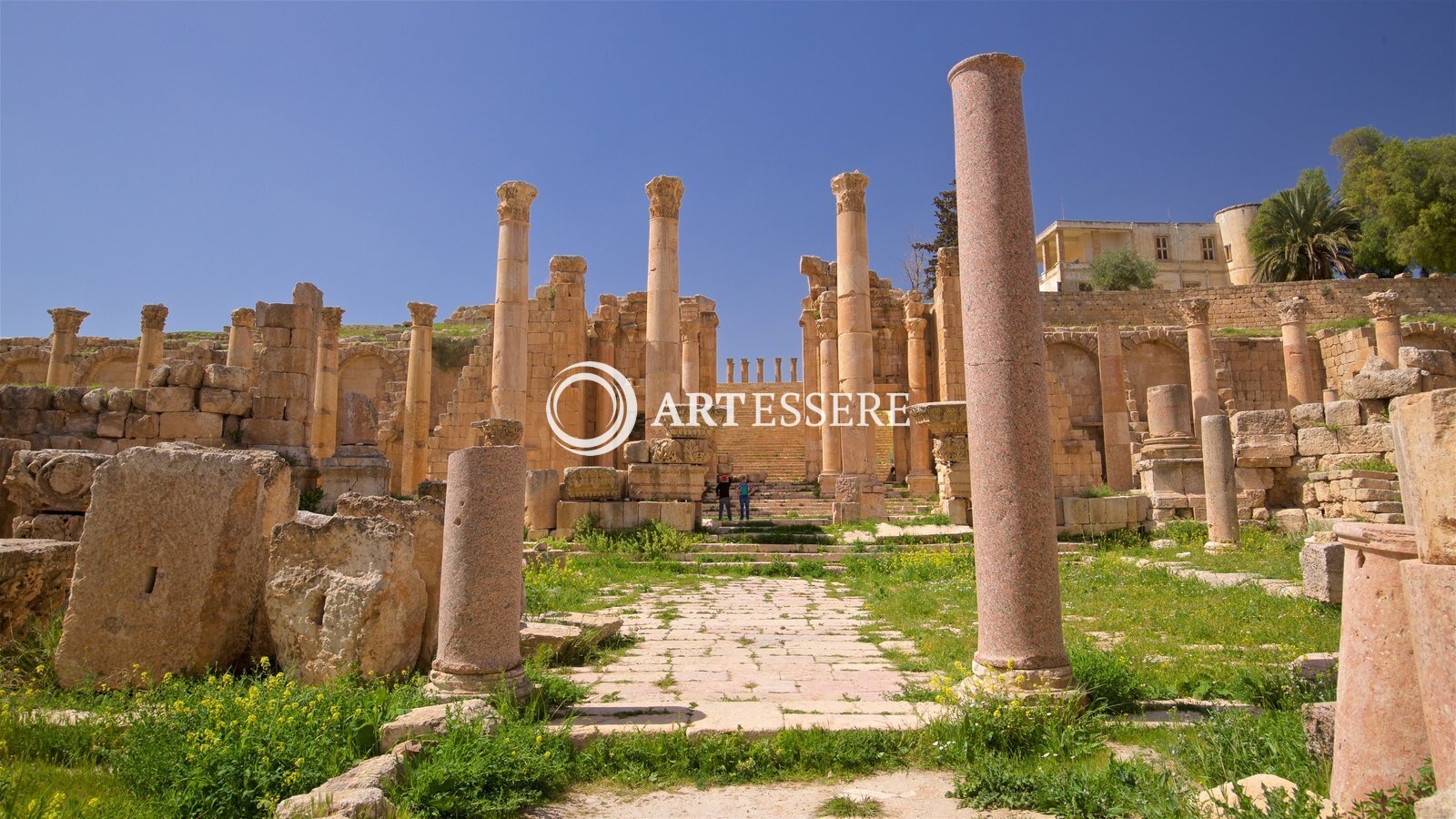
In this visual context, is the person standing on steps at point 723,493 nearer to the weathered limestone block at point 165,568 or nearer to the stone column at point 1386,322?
the weathered limestone block at point 165,568

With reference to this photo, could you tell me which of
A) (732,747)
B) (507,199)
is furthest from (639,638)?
(507,199)

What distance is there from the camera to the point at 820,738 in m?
4.66

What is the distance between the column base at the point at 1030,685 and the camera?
4.88m

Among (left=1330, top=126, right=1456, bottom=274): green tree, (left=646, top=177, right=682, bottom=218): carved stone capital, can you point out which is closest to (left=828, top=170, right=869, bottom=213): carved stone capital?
(left=646, top=177, right=682, bottom=218): carved stone capital

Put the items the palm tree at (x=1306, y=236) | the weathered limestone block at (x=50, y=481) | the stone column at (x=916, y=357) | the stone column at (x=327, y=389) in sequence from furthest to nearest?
the palm tree at (x=1306, y=236), the stone column at (x=916, y=357), the stone column at (x=327, y=389), the weathered limestone block at (x=50, y=481)

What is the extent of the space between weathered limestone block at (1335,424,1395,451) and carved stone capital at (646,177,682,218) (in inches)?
584

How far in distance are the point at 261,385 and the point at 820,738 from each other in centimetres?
1260

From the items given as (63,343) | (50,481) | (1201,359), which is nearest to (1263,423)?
(1201,359)

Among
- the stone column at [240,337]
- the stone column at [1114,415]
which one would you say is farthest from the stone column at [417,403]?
the stone column at [1114,415]

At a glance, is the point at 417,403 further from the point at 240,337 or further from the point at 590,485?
the point at 590,485

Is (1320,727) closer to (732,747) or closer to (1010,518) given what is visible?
(1010,518)

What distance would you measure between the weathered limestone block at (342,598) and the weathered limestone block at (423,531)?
0.51 ft

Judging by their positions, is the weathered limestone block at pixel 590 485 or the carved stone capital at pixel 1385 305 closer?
the weathered limestone block at pixel 590 485

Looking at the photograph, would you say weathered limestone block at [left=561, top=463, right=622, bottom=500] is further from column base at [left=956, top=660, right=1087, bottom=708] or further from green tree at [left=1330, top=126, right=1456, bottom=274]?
green tree at [left=1330, top=126, right=1456, bottom=274]
